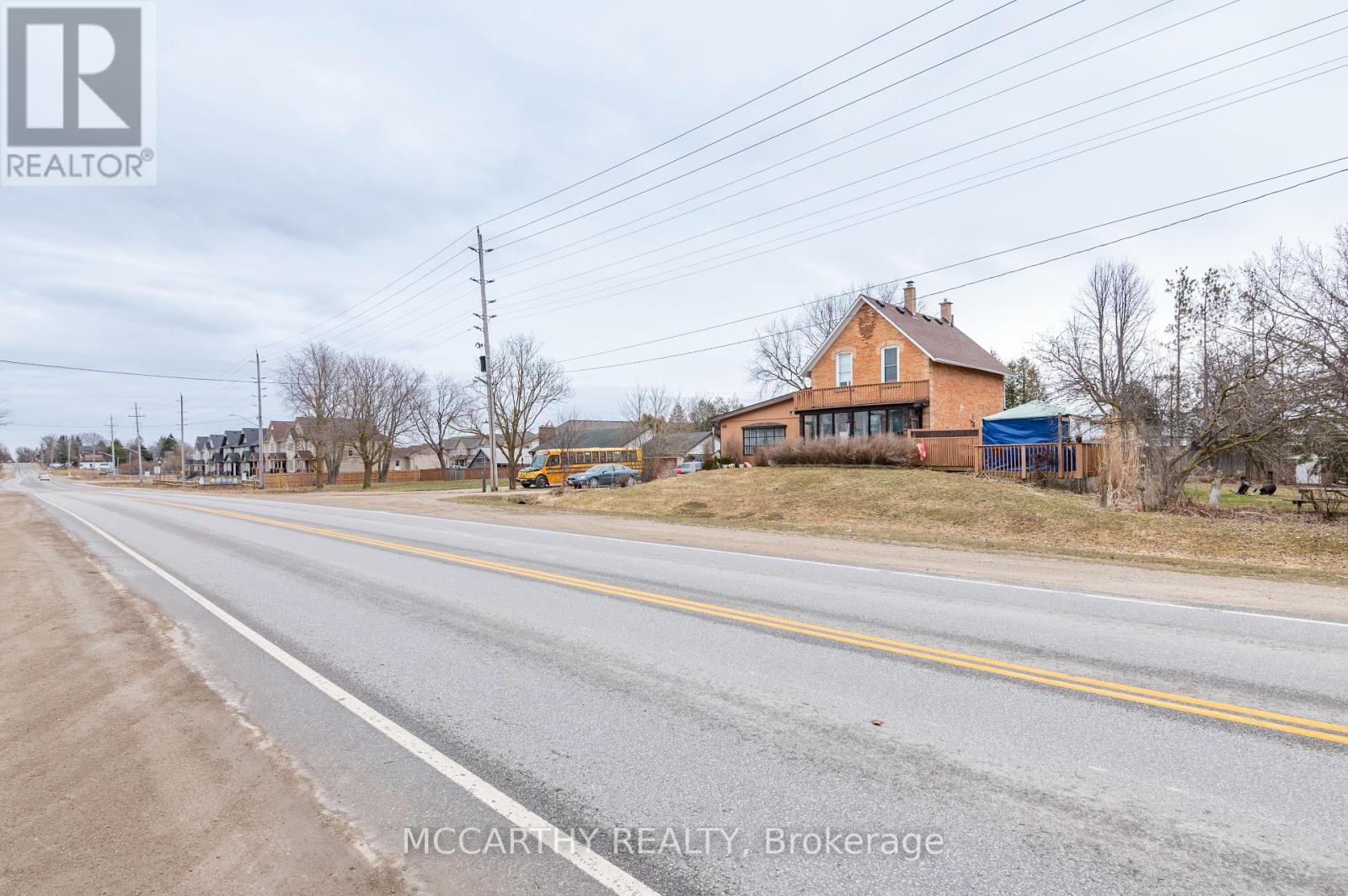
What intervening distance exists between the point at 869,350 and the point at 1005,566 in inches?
974

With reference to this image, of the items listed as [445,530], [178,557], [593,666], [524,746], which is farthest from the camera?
[445,530]

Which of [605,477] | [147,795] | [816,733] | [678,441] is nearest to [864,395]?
[605,477]

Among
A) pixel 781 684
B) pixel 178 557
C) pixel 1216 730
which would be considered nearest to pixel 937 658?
pixel 781 684

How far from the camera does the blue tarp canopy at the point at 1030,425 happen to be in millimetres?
25109

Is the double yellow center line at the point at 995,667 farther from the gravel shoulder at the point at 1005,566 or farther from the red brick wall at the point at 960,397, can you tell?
the red brick wall at the point at 960,397

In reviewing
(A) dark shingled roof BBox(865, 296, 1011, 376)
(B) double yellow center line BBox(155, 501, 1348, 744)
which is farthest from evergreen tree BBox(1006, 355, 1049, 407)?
(B) double yellow center line BBox(155, 501, 1348, 744)

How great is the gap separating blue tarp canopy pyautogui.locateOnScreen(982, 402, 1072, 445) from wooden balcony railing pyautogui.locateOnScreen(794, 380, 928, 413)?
491cm

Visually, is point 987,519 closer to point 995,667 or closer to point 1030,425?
point 1030,425

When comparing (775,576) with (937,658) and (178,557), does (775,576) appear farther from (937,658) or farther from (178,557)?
(178,557)

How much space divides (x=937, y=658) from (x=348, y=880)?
179 inches

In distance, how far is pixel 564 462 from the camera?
145 ft

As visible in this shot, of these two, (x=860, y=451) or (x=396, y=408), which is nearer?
(x=860, y=451)

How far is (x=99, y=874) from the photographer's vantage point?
3051mm

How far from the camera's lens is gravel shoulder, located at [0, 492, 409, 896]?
119 inches
